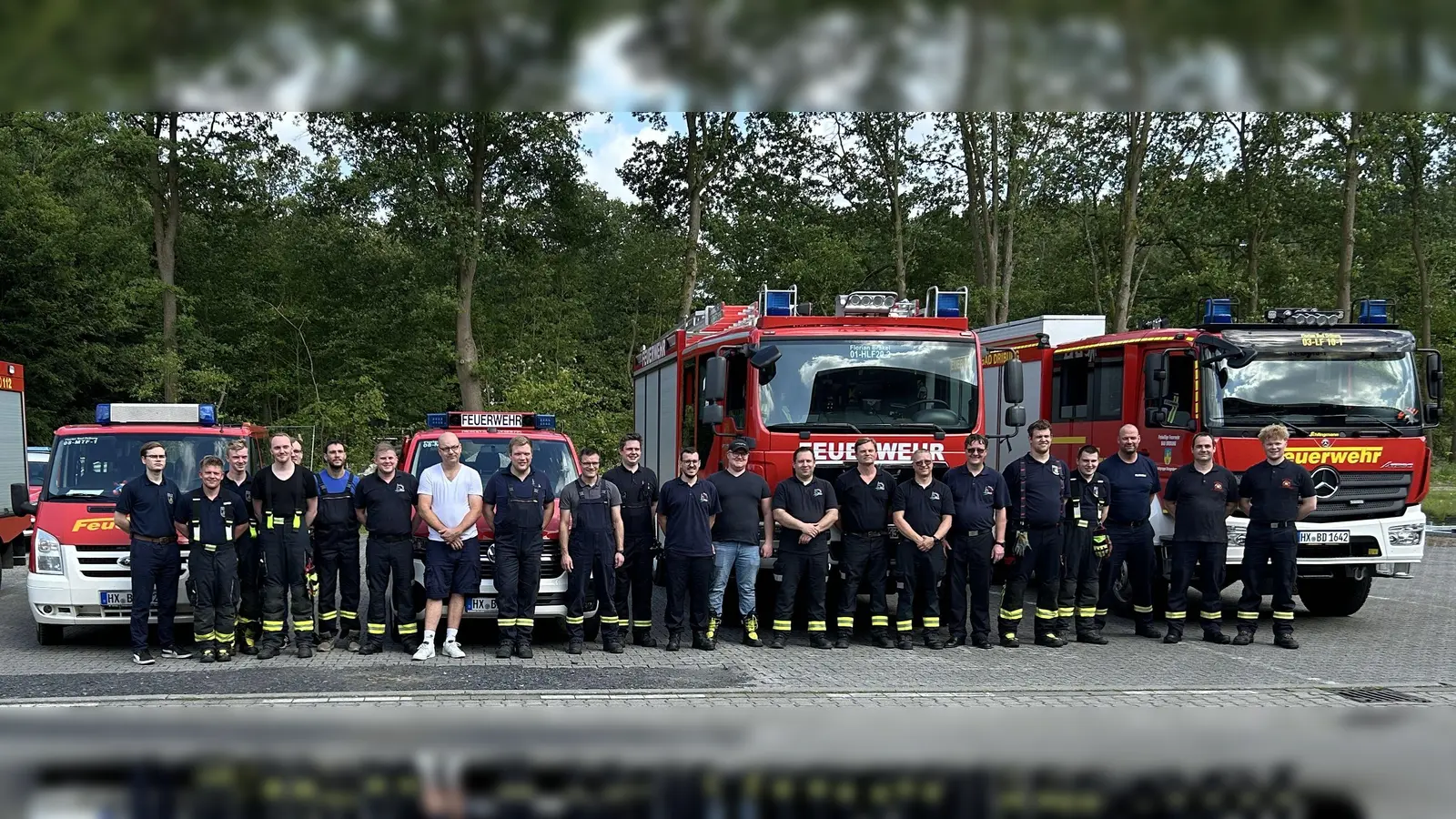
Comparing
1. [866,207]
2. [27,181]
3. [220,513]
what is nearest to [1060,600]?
[220,513]

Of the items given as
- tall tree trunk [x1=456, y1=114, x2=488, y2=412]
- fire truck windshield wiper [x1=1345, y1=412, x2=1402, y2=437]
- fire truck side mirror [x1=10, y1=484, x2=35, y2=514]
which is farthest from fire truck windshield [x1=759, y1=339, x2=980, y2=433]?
tall tree trunk [x1=456, y1=114, x2=488, y2=412]

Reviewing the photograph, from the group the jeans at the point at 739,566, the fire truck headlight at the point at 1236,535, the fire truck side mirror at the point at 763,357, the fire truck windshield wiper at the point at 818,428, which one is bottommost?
the jeans at the point at 739,566

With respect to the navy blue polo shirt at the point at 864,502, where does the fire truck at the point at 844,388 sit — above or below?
above

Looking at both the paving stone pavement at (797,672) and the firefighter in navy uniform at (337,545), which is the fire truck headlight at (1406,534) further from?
the firefighter in navy uniform at (337,545)

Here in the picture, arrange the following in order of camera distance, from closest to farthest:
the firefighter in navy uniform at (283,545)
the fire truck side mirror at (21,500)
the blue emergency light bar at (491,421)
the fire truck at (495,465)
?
the firefighter in navy uniform at (283,545), the fire truck side mirror at (21,500), the fire truck at (495,465), the blue emergency light bar at (491,421)

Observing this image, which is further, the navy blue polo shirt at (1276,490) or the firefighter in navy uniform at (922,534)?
the firefighter in navy uniform at (922,534)

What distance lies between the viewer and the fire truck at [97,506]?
9906 millimetres

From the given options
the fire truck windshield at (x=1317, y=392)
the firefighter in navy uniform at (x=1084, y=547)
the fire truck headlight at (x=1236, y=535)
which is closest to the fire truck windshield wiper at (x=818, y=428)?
the firefighter in navy uniform at (x=1084, y=547)

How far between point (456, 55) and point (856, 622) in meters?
11.2

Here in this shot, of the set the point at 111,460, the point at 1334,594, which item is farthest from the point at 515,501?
the point at 1334,594

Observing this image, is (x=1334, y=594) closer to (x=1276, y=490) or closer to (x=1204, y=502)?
(x=1276, y=490)

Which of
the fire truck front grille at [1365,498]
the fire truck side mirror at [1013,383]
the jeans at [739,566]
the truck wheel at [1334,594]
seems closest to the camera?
the jeans at [739,566]

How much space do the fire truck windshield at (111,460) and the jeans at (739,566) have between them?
14.8 feet

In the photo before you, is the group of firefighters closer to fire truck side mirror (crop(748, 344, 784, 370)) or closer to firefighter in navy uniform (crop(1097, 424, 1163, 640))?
firefighter in navy uniform (crop(1097, 424, 1163, 640))
